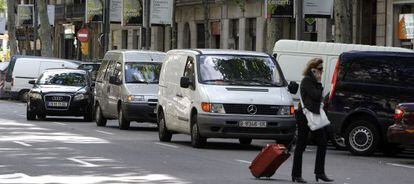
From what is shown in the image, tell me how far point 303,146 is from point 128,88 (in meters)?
12.3

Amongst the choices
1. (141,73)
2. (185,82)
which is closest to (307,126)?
(185,82)

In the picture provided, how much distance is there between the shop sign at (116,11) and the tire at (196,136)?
2894 centimetres

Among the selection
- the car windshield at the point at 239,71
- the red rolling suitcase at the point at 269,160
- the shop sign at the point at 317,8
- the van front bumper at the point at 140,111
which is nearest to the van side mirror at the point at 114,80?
the van front bumper at the point at 140,111

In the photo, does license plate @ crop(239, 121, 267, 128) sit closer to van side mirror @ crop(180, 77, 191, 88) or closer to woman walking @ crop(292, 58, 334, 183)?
van side mirror @ crop(180, 77, 191, 88)

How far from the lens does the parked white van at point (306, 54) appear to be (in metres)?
→ 21.8

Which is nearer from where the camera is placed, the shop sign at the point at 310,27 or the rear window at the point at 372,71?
the rear window at the point at 372,71

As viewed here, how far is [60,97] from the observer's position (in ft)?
95.0

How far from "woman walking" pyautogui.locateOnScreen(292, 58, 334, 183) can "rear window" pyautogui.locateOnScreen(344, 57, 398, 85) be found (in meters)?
5.13

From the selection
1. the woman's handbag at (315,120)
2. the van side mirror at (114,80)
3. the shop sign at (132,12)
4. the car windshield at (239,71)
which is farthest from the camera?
the shop sign at (132,12)

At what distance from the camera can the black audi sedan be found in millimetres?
28922

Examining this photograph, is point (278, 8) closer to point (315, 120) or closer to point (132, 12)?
point (132, 12)

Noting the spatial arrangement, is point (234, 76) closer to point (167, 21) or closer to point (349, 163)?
point (349, 163)

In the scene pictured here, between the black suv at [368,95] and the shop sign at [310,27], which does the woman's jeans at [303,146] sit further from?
the shop sign at [310,27]

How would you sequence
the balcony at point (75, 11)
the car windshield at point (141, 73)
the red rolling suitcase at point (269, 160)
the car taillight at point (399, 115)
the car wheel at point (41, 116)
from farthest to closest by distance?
the balcony at point (75, 11), the car wheel at point (41, 116), the car windshield at point (141, 73), the car taillight at point (399, 115), the red rolling suitcase at point (269, 160)
